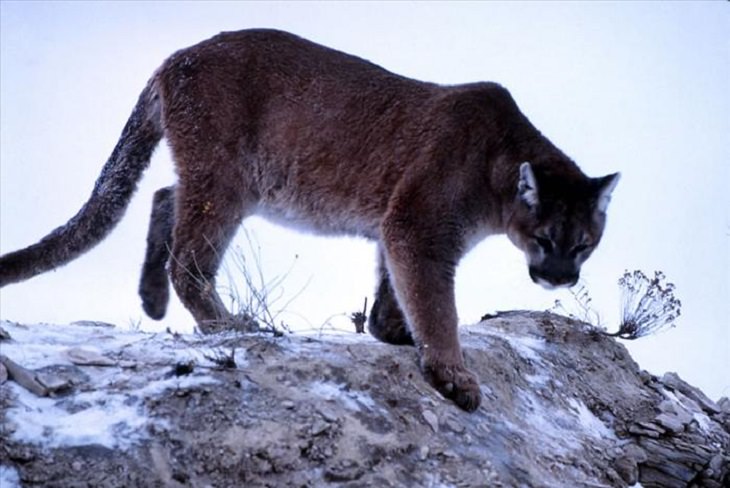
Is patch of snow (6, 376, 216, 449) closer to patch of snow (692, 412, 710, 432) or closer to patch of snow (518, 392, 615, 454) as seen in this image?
patch of snow (518, 392, 615, 454)

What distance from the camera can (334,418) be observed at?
584 cm

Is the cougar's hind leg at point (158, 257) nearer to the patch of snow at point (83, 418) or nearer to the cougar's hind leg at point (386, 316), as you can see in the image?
the cougar's hind leg at point (386, 316)

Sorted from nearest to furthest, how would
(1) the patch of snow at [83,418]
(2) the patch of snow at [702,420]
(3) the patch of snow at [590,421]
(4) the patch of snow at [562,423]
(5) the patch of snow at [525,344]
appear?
(1) the patch of snow at [83,418] < (4) the patch of snow at [562,423] < (3) the patch of snow at [590,421] < (5) the patch of snow at [525,344] < (2) the patch of snow at [702,420]

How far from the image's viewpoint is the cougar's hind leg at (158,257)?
8.05m

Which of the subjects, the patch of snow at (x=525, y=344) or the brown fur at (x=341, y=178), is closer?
the brown fur at (x=341, y=178)

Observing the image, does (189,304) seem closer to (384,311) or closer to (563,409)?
(384,311)

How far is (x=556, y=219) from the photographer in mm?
6910

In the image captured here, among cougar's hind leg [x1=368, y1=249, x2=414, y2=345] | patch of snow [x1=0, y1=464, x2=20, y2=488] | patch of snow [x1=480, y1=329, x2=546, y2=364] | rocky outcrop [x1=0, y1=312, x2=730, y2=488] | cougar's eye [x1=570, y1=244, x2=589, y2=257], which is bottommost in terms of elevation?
patch of snow [x1=0, y1=464, x2=20, y2=488]

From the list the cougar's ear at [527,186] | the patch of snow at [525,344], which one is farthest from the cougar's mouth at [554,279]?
the patch of snow at [525,344]

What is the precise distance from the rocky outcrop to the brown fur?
60 centimetres

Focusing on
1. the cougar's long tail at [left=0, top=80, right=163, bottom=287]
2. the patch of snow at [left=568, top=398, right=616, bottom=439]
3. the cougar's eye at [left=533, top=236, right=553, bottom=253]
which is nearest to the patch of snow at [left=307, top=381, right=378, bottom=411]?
the cougar's eye at [left=533, top=236, right=553, bottom=253]

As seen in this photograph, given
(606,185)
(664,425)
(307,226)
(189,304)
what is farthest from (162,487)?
(664,425)

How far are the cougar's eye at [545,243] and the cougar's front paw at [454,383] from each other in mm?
1077

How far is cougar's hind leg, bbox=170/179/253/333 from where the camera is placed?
7.45 meters
